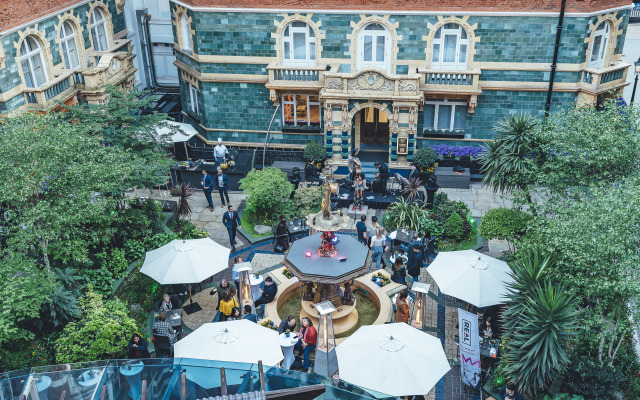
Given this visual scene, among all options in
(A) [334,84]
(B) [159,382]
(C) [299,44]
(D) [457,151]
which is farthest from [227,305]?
(D) [457,151]

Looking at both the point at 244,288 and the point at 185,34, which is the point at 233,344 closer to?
the point at 244,288

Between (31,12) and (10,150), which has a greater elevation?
→ (31,12)

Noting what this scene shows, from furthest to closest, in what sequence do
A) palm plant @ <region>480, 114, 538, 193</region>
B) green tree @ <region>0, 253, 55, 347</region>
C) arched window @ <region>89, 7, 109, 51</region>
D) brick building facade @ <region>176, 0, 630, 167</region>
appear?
arched window @ <region>89, 7, 109, 51</region>, brick building facade @ <region>176, 0, 630, 167</region>, palm plant @ <region>480, 114, 538, 193</region>, green tree @ <region>0, 253, 55, 347</region>

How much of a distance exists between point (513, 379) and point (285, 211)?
39.6 feet

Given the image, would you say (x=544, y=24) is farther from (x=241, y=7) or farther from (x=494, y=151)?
(x=241, y=7)

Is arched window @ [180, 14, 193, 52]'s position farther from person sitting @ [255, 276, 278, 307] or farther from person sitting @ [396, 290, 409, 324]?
person sitting @ [396, 290, 409, 324]

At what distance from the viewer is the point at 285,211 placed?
2483 cm

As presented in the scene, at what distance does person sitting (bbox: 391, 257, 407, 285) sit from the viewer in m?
20.0

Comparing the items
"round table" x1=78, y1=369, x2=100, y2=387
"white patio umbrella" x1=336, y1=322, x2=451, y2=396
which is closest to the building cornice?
"white patio umbrella" x1=336, y1=322, x2=451, y2=396

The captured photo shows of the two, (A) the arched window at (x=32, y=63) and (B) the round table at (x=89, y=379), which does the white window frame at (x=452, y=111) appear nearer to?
(A) the arched window at (x=32, y=63)

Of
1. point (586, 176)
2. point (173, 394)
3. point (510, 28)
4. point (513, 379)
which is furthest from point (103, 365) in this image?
point (510, 28)

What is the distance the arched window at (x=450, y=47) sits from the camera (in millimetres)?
27297

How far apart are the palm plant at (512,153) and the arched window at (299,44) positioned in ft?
34.1

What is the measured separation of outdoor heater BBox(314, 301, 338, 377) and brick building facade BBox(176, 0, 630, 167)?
43.0 ft
